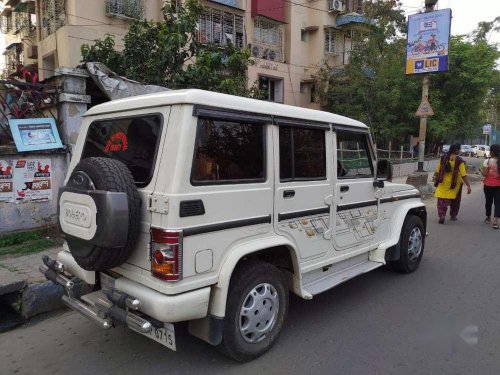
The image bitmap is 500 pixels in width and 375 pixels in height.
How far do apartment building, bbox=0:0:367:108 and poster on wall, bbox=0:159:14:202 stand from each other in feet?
24.3

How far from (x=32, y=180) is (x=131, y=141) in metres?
3.76

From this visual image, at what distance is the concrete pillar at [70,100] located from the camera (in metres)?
6.26

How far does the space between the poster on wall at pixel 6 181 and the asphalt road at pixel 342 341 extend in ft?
8.23

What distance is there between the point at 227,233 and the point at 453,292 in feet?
10.4

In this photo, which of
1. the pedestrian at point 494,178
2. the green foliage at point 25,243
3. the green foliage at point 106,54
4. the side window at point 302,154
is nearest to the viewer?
the side window at point 302,154

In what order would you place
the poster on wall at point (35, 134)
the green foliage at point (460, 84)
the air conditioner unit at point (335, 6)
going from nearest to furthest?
1. the poster on wall at point (35, 134)
2. the green foliage at point (460, 84)
3. the air conditioner unit at point (335, 6)

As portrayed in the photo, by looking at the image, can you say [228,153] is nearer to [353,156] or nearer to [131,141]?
[131,141]

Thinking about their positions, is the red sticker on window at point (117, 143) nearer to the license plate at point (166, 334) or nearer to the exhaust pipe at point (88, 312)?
the exhaust pipe at point (88, 312)

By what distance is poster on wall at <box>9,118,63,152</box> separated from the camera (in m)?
5.88

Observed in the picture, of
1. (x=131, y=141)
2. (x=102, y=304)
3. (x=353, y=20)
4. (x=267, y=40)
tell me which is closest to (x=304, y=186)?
(x=131, y=141)

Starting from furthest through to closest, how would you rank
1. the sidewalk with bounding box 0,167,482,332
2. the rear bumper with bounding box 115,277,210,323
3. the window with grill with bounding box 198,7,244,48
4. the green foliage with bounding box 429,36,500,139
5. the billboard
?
1. the green foliage with bounding box 429,36,500,139
2. the window with grill with bounding box 198,7,244,48
3. the billboard
4. the sidewalk with bounding box 0,167,482,332
5. the rear bumper with bounding box 115,277,210,323

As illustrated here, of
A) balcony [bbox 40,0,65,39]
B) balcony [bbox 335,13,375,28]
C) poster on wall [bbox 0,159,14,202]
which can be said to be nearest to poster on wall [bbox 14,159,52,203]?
poster on wall [bbox 0,159,14,202]

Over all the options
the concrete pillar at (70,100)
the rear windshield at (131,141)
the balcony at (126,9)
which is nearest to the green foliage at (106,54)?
the concrete pillar at (70,100)

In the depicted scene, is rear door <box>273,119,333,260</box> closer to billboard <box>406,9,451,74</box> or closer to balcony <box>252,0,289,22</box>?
billboard <box>406,9,451,74</box>
